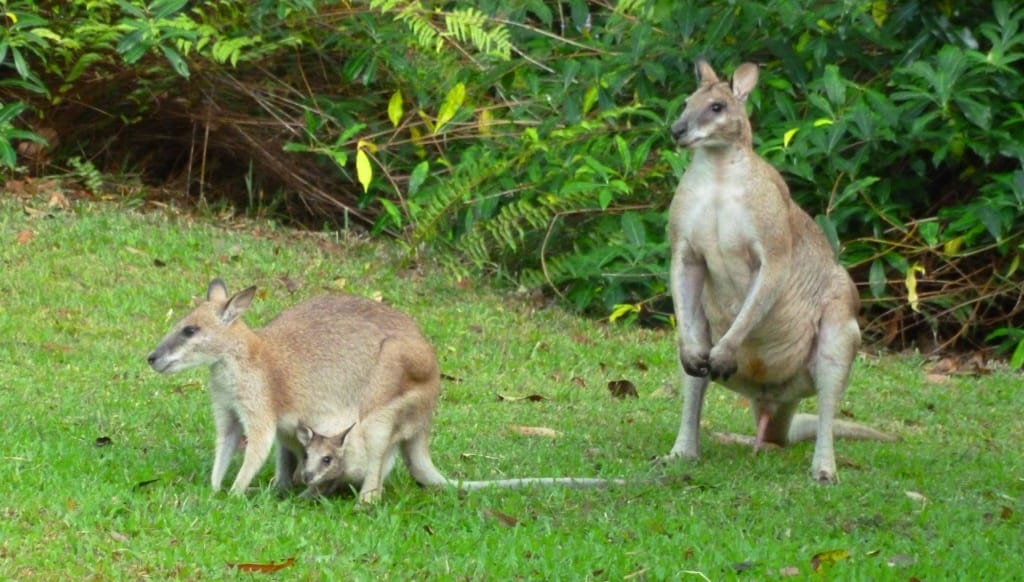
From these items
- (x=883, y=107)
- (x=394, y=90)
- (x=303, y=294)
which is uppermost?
(x=883, y=107)

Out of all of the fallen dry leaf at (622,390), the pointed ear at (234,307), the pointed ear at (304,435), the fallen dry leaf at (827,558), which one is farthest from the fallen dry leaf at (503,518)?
the fallen dry leaf at (622,390)

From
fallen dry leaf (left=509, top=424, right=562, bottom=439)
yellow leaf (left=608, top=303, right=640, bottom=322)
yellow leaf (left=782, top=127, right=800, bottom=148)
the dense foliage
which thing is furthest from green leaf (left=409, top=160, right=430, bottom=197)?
fallen dry leaf (left=509, top=424, right=562, bottom=439)

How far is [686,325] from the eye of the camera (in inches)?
294

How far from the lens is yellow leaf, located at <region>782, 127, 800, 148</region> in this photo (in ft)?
33.2

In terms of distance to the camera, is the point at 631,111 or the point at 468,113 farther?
the point at 468,113

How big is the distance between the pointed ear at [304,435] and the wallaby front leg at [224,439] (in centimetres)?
22

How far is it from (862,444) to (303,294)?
3716 mm

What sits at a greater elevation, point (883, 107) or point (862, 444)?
point (883, 107)

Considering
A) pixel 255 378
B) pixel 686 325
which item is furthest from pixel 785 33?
pixel 255 378

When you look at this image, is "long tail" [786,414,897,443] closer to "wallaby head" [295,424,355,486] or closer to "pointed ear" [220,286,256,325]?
"wallaby head" [295,424,355,486]

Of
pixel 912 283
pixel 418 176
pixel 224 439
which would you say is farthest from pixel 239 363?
pixel 912 283

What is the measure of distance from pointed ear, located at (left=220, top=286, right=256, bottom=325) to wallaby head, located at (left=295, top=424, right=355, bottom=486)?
53 cm

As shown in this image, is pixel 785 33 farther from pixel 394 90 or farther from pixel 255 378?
pixel 255 378

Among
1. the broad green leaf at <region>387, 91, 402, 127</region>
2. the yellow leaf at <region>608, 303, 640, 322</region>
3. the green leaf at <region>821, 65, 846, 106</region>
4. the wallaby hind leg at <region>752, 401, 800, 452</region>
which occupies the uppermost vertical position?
the green leaf at <region>821, 65, 846, 106</region>
